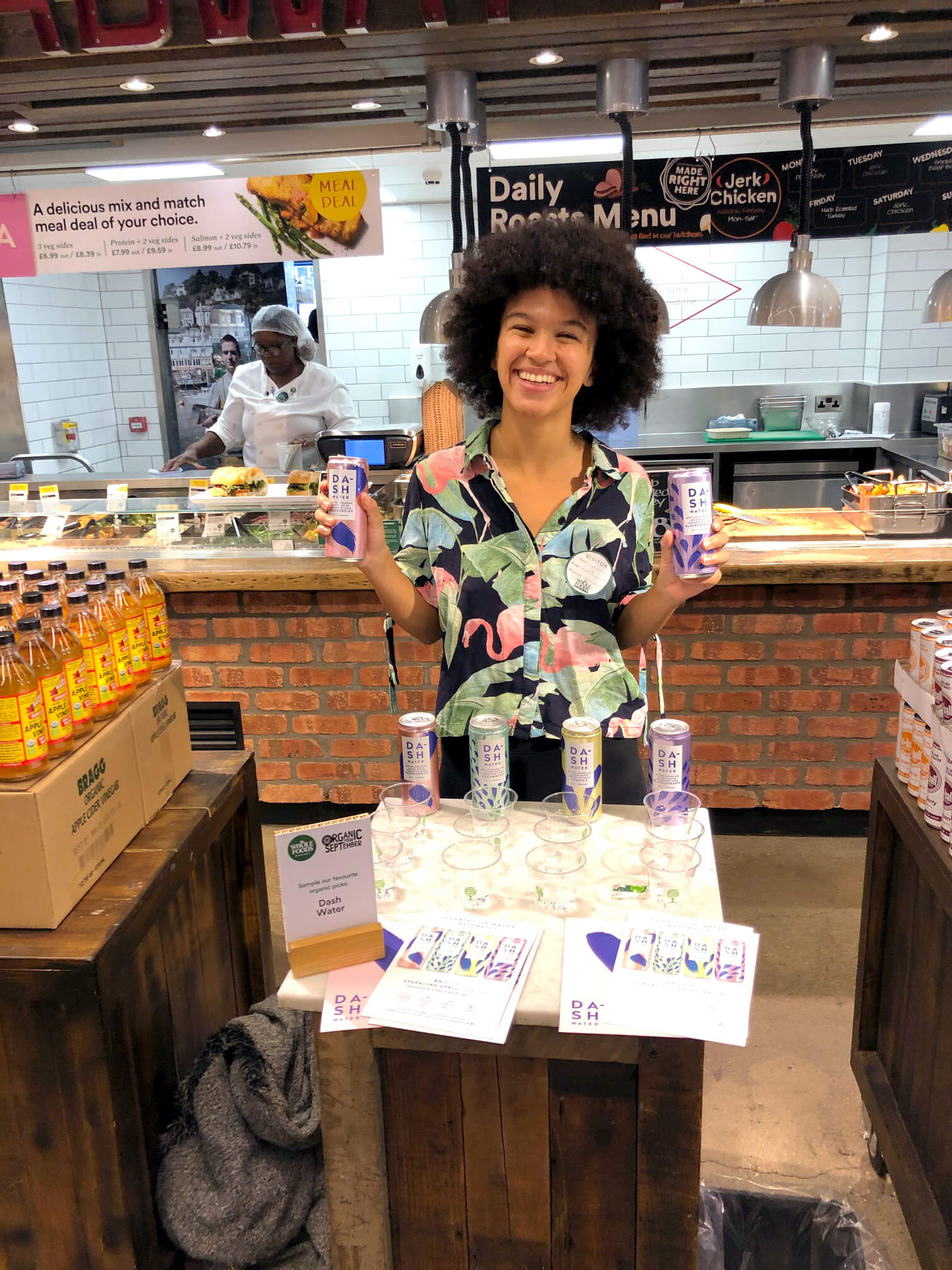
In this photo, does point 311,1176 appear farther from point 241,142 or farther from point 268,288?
point 268,288

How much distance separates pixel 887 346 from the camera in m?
7.22

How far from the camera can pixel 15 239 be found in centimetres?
418

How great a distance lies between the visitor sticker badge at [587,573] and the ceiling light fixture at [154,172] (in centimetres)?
410

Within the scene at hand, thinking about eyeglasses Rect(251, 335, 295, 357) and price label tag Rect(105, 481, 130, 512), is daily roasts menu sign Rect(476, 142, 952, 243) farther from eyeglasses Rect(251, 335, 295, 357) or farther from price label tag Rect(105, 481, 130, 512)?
price label tag Rect(105, 481, 130, 512)

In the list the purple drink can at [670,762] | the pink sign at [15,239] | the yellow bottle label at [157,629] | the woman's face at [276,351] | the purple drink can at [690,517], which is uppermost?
the pink sign at [15,239]

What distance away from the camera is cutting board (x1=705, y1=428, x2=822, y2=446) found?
6.87 m

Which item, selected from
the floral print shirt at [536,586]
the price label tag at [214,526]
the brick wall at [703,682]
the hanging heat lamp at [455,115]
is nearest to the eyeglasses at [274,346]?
the price label tag at [214,526]

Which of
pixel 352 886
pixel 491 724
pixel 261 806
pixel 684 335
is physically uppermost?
pixel 684 335

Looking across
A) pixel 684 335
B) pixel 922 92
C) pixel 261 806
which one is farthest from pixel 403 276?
pixel 261 806

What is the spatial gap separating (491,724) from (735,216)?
337 centimetres

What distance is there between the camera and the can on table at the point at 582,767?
1647mm

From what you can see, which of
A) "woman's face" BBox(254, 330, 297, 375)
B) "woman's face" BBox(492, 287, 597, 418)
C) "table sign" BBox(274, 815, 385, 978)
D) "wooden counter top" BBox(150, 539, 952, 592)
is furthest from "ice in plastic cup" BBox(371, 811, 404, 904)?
"woman's face" BBox(254, 330, 297, 375)

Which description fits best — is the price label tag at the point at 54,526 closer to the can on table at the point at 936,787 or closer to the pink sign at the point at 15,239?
the pink sign at the point at 15,239

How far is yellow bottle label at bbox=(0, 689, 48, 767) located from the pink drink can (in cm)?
54
